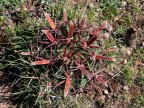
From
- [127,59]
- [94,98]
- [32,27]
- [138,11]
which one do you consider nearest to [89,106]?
[94,98]

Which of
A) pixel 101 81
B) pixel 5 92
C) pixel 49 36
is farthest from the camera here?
pixel 5 92

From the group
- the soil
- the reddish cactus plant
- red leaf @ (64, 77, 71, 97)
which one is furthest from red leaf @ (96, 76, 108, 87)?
the soil

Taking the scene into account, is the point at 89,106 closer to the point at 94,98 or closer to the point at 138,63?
the point at 94,98

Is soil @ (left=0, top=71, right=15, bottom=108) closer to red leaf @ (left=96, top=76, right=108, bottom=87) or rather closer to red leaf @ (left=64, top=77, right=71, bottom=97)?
red leaf @ (left=64, top=77, right=71, bottom=97)

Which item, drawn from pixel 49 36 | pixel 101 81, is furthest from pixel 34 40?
pixel 101 81

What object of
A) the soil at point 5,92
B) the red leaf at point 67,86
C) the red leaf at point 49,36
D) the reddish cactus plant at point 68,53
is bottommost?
the soil at point 5,92

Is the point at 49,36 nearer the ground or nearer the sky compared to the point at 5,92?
nearer the sky

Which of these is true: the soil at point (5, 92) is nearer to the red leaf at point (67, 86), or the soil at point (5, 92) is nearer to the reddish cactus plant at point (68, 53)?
the reddish cactus plant at point (68, 53)

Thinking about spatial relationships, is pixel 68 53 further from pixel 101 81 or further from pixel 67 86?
pixel 101 81

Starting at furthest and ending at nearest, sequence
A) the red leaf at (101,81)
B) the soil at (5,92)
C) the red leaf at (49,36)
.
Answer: the soil at (5,92) < the red leaf at (101,81) < the red leaf at (49,36)

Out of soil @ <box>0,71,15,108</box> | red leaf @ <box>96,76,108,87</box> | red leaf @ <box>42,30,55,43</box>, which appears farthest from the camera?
soil @ <box>0,71,15,108</box>

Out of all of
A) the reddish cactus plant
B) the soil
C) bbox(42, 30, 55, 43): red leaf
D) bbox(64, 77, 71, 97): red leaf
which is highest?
bbox(42, 30, 55, 43): red leaf

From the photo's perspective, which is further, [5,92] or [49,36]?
[5,92]

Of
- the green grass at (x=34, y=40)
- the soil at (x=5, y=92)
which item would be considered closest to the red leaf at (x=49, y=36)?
the green grass at (x=34, y=40)
